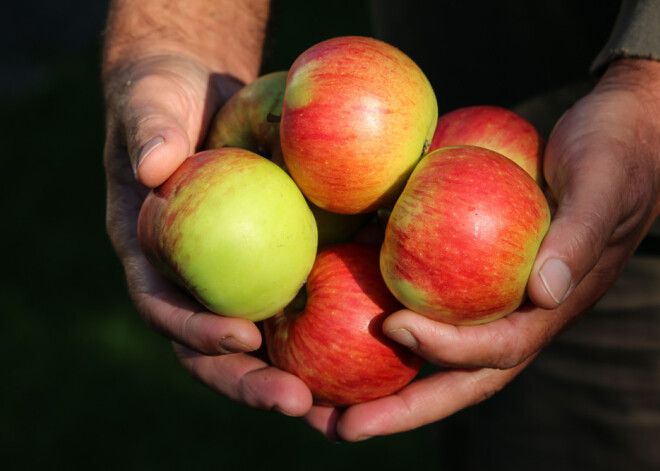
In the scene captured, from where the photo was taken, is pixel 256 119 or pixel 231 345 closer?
pixel 231 345

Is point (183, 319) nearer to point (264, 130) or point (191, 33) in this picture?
point (264, 130)

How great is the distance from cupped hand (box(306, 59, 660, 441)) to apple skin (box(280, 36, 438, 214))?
16.0 inches

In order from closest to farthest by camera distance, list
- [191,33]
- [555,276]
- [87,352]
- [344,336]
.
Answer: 1. [555,276]
2. [344,336]
3. [191,33]
4. [87,352]

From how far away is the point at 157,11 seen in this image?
2.92 meters

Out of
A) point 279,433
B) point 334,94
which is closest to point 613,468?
point 279,433

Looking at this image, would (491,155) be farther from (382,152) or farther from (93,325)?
(93,325)

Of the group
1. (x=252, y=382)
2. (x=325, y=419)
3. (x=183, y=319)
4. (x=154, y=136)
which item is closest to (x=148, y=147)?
(x=154, y=136)

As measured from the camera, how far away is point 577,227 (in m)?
1.68

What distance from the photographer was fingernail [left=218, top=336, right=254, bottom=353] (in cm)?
177

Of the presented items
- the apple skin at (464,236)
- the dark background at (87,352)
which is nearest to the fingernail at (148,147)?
the apple skin at (464,236)

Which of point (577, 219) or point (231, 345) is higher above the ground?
point (577, 219)

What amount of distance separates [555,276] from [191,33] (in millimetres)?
1977

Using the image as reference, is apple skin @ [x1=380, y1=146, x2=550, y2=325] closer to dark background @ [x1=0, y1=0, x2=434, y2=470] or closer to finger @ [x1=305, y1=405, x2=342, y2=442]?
finger @ [x1=305, y1=405, x2=342, y2=442]

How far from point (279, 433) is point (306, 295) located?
5.88ft
